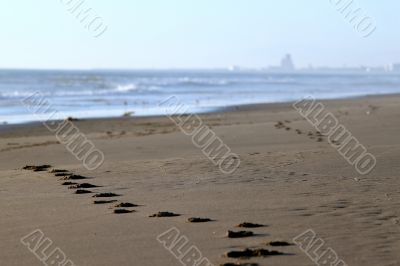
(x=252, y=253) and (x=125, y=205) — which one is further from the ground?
(x=125, y=205)

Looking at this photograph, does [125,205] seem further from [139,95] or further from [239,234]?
[139,95]

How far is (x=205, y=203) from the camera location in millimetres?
7965

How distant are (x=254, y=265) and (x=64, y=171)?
5.94 metres

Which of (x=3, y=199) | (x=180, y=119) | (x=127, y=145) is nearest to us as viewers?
(x=3, y=199)

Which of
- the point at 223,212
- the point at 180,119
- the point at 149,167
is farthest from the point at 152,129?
the point at 223,212

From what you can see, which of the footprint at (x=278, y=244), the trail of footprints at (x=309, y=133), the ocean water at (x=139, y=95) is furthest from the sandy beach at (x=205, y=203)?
the ocean water at (x=139, y=95)

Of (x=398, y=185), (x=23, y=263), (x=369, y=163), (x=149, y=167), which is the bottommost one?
(x=23, y=263)

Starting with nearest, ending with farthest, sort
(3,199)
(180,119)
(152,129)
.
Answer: (3,199) → (152,129) → (180,119)

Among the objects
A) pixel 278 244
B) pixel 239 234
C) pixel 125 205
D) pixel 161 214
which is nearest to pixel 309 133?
pixel 125 205

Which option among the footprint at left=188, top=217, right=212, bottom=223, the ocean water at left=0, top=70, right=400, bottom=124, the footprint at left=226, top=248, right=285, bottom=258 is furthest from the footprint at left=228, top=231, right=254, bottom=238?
the ocean water at left=0, top=70, right=400, bottom=124

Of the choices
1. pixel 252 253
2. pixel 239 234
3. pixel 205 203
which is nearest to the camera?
pixel 252 253

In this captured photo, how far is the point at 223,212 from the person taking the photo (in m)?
7.45

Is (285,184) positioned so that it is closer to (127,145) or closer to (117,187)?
(117,187)

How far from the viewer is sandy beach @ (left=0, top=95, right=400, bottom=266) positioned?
19.4 feet
